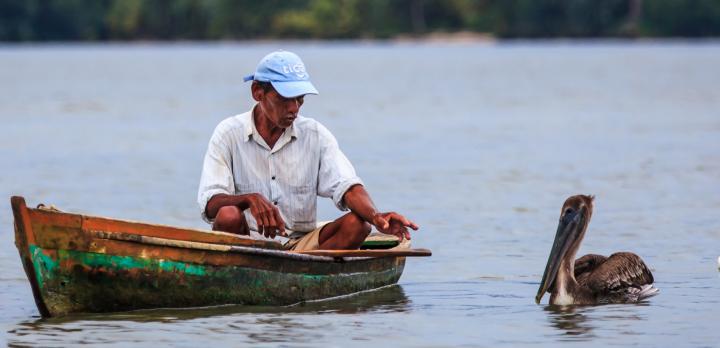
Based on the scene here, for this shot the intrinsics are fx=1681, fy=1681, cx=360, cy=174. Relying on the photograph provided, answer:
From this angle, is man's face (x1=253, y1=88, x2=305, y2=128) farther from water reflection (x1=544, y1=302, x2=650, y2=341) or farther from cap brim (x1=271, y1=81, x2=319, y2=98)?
water reflection (x1=544, y1=302, x2=650, y2=341)

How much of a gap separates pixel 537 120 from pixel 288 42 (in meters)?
82.9

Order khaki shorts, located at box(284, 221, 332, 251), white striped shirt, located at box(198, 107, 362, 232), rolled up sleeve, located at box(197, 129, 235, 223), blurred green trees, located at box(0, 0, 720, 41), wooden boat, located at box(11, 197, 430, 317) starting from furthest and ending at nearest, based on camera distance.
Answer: blurred green trees, located at box(0, 0, 720, 41)
khaki shorts, located at box(284, 221, 332, 251)
white striped shirt, located at box(198, 107, 362, 232)
rolled up sleeve, located at box(197, 129, 235, 223)
wooden boat, located at box(11, 197, 430, 317)

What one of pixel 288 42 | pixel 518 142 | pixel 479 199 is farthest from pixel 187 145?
pixel 288 42

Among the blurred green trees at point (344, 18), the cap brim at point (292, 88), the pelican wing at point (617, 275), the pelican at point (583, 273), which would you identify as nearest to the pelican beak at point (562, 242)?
the pelican at point (583, 273)

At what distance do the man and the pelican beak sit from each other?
37.3 inches

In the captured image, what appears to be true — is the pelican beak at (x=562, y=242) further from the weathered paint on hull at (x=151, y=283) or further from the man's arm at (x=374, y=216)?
the weathered paint on hull at (x=151, y=283)

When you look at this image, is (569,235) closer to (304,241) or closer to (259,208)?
(304,241)

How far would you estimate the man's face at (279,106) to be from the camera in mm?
9633

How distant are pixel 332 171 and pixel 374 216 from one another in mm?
485

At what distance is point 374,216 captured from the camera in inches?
379

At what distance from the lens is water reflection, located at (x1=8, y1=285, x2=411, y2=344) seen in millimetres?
9562

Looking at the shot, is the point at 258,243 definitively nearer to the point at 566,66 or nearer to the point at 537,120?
the point at 537,120

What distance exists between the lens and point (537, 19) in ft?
334

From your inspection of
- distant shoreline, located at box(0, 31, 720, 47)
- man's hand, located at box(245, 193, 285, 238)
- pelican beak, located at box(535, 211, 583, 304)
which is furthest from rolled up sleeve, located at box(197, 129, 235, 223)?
distant shoreline, located at box(0, 31, 720, 47)
